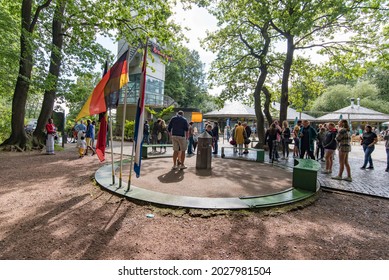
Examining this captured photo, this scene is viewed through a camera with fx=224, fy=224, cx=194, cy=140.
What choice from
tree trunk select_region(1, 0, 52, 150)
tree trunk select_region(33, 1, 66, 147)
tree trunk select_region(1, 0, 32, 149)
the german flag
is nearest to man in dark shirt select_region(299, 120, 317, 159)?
the german flag

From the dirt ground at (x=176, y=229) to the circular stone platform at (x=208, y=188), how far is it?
24 centimetres

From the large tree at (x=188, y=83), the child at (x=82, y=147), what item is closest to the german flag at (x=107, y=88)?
the child at (x=82, y=147)

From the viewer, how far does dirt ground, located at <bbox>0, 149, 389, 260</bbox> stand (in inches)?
112

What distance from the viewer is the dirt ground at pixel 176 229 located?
2.84 m

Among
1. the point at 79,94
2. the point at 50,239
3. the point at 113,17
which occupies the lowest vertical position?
the point at 50,239

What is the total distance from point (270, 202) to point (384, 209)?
8.14ft

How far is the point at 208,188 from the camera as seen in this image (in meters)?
5.45

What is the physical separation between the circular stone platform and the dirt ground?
239mm

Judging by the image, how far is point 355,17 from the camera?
1254 cm

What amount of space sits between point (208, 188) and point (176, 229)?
209 centimetres

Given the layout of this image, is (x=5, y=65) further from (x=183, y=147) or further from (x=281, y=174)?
(x=281, y=174)

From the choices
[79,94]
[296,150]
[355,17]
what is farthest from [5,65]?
[355,17]

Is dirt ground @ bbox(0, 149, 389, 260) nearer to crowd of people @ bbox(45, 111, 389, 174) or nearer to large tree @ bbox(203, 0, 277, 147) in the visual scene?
crowd of people @ bbox(45, 111, 389, 174)

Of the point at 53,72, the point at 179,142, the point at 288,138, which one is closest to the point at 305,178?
the point at 179,142
